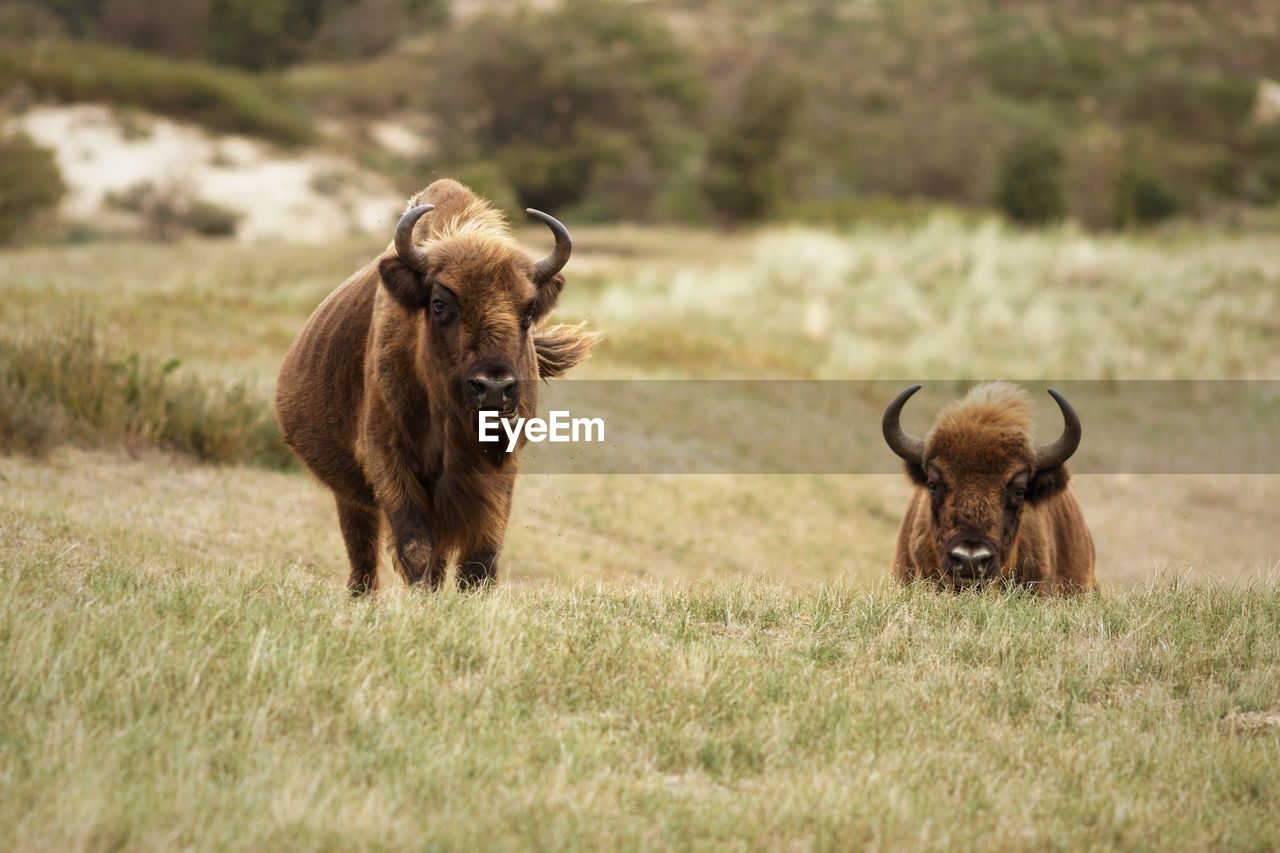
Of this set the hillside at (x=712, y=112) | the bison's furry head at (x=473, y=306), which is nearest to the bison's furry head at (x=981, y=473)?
the bison's furry head at (x=473, y=306)

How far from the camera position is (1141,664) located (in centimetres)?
710

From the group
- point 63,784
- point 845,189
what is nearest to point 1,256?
point 63,784

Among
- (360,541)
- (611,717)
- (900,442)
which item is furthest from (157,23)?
(611,717)

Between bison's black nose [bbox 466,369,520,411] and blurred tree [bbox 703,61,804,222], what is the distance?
4660cm

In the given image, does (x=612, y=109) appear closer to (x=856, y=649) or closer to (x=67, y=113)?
(x=67, y=113)

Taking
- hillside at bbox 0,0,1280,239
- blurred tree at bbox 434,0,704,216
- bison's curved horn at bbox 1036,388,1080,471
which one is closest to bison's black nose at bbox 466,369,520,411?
bison's curved horn at bbox 1036,388,1080,471

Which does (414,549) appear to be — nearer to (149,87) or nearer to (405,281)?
(405,281)

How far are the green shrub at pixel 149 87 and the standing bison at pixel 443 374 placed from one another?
148 ft

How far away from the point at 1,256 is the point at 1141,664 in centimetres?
2922

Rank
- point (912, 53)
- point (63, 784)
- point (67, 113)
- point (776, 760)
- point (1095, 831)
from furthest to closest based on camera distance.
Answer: point (912, 53) < point (67, 113) < point (776, 760) < point (1095, 831) < point (63, 784)

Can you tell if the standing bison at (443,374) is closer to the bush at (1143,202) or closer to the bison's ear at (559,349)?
the bison's ear at (559,349)

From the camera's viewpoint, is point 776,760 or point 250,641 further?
Result: point 250,641

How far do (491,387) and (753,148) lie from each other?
47.6 meters

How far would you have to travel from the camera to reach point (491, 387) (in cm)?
734
